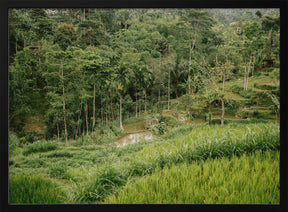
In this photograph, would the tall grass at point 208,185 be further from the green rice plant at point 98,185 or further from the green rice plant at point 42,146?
the green rice plant at point 42,146

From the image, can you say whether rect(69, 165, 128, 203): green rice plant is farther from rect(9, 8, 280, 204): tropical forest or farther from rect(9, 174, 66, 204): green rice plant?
rect(9, 174, 66, 204): green rice plant

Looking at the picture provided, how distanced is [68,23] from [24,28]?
0.49 m

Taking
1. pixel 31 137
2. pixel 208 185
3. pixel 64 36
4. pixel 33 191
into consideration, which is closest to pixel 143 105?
pixel 208 185

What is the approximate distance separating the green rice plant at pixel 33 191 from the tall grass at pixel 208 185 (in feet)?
1.93

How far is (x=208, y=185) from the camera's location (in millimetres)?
1934

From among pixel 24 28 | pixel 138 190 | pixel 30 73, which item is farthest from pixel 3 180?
pixel 24 28

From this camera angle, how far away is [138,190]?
6.36 feet

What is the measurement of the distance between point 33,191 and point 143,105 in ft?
5.15

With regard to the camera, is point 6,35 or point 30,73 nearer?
point 6,35

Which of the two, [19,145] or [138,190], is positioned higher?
[19,145]

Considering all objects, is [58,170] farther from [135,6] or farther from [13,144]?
[135,6]
